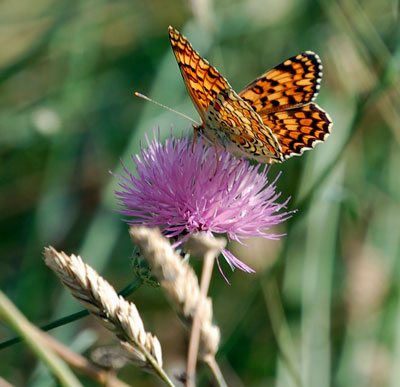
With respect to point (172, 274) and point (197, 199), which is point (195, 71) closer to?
point (197, 199)

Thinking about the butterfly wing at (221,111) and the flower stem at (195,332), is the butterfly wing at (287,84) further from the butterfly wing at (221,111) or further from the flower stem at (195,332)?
the flower stem at (195,332)

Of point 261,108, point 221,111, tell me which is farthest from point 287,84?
point 221,111

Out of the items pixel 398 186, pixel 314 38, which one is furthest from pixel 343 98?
pixel 398 186

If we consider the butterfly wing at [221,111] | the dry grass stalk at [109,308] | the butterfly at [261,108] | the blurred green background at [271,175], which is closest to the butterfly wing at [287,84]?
the butterfly at [261,108]

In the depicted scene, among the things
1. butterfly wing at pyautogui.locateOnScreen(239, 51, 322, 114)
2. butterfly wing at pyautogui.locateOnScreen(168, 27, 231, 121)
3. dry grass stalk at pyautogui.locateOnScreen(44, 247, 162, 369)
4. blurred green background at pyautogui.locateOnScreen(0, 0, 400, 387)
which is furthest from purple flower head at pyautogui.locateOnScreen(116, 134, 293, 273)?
dry grass stalk at pyautogui.locateOnScreen(44, 247, 162, 369)

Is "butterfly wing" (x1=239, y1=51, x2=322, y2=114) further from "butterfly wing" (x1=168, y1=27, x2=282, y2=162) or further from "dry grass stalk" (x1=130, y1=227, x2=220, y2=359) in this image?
"dry grass stalk" (x1=130, y1=227, x2=220, y2=359)
